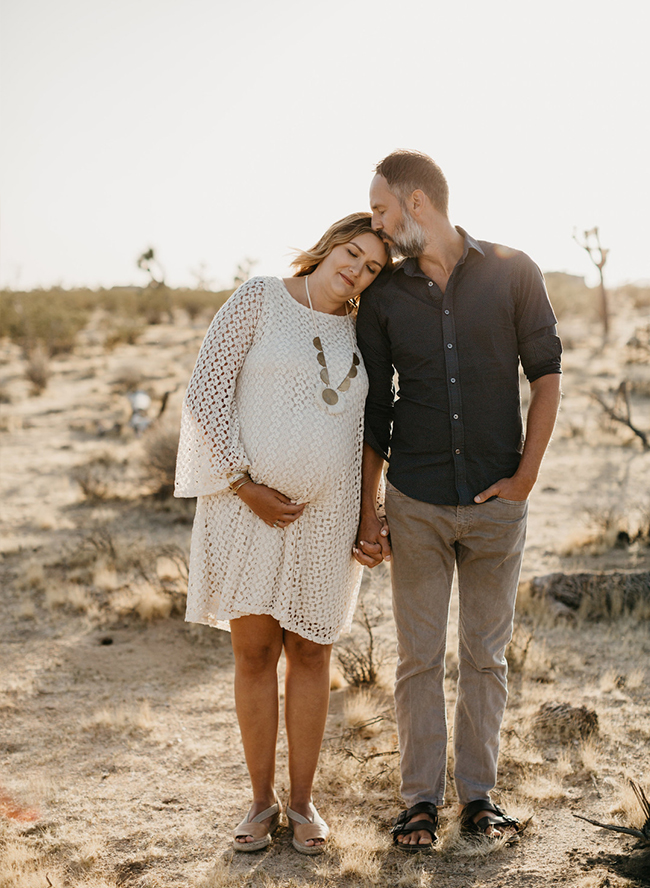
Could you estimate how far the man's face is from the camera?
99.7 inches

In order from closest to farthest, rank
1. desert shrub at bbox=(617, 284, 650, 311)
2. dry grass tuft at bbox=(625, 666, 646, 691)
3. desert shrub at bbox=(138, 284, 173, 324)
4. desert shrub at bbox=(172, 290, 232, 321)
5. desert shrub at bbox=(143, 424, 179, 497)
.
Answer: dry grass tuft at bbox=(625, 666, 646, 691), desert shrub at bbox=(143, 424, 179, 497), desert shrub at bbox=(138, 284, 173, 324), desert shrub at bbox=(172, 290, 232, 321), desert shrub at bbox=(617, 284, 650, 311)

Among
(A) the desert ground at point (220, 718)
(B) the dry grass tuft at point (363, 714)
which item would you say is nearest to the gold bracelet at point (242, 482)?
(A) the desert ground at point (220, 718)

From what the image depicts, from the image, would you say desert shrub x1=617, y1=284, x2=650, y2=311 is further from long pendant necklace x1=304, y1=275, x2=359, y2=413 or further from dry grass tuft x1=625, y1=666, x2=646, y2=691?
long pendant necklace x1=304, y1=275, x2=359, y2=413

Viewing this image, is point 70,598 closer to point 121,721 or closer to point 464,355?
point 121,721

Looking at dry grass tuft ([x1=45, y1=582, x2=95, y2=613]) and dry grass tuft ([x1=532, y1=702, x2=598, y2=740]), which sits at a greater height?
dry grass tuft ([x1=532, y1=702, x2=598, y2=740])

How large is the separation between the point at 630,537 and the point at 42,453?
27.9ft

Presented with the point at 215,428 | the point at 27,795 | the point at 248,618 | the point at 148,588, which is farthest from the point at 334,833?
the point at 148,588

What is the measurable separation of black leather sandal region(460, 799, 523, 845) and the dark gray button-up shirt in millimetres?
1185

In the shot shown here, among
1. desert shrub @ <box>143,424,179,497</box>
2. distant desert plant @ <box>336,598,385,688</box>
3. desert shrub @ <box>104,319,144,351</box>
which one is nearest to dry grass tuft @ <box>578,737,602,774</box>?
distant desert plant @ <box>336,598,385,688</box>

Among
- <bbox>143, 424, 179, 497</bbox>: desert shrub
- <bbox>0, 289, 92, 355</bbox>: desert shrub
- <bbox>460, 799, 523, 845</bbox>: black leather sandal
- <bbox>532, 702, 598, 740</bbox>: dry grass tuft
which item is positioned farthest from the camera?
<bbox>0, 289, 92, 355</bbox>: desert shrub

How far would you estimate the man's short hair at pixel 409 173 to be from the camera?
8.23 ft

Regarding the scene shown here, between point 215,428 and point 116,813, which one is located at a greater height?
point 215,428

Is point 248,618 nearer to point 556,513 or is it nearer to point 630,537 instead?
point 630,537

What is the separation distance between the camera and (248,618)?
8.70 ft
